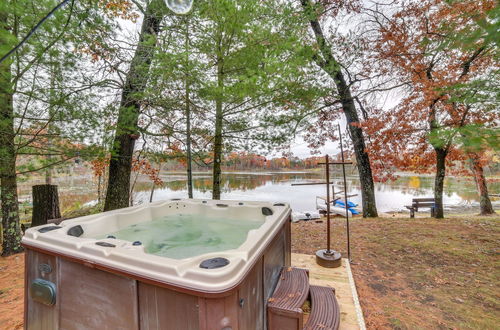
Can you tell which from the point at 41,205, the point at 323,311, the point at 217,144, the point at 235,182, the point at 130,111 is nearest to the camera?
the point at 323,311

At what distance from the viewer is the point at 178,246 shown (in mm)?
2484

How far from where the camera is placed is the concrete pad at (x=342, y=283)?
6.12ft

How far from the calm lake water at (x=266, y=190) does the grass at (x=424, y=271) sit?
2349 millimetres

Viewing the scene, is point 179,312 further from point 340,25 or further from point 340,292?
point 340,25

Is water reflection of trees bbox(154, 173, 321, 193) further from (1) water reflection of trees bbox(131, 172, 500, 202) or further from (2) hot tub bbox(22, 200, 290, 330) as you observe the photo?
A: (2) hot tub bbox(22, 200, 290, 330)

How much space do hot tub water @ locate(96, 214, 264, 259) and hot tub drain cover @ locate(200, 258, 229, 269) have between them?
1.18m

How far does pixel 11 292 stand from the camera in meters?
2.39

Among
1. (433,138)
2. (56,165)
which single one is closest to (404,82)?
(433,138)

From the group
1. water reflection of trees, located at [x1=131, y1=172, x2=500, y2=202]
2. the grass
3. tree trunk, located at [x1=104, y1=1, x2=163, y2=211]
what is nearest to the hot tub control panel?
tree trunk, located at [x1=104, y1=1, x2=163, y2=211]

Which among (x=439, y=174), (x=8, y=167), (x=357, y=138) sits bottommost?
(x=439, y=174)

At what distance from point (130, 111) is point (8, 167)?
5.55 ft

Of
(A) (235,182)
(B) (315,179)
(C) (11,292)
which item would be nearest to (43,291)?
(C) (11,292)

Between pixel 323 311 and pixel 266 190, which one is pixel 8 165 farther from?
pixel 266 190

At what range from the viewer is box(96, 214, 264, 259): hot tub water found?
239 centimetres
